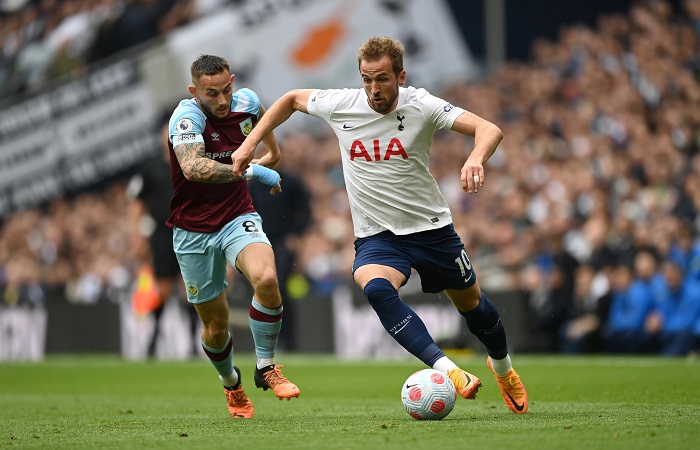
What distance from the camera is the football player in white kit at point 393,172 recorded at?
7.23 m

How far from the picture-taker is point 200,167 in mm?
7703

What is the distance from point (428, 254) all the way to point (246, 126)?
5.56 ft

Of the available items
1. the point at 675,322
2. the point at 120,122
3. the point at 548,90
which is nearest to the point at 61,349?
the point at 120,122


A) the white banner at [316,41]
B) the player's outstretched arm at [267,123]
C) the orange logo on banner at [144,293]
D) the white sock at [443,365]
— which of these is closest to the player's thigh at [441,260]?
the white sock at [443,365]

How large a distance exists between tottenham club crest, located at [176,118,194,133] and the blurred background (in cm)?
674

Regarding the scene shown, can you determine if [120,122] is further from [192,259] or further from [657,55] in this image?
[192,259]

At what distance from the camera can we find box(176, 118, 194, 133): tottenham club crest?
7887 mm

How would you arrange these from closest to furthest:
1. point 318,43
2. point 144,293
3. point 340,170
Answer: point 144,293
point 340,170
point 318,43

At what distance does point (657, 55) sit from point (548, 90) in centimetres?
216

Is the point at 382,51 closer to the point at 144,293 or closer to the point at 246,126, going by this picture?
the point at 246,126

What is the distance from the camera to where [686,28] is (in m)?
17.3

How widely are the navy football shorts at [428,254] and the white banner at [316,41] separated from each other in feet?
46.0

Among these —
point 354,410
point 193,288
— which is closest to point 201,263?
point 193,288

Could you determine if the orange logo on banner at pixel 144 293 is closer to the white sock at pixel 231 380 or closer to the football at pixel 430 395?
the white sock at pixel 231 380
